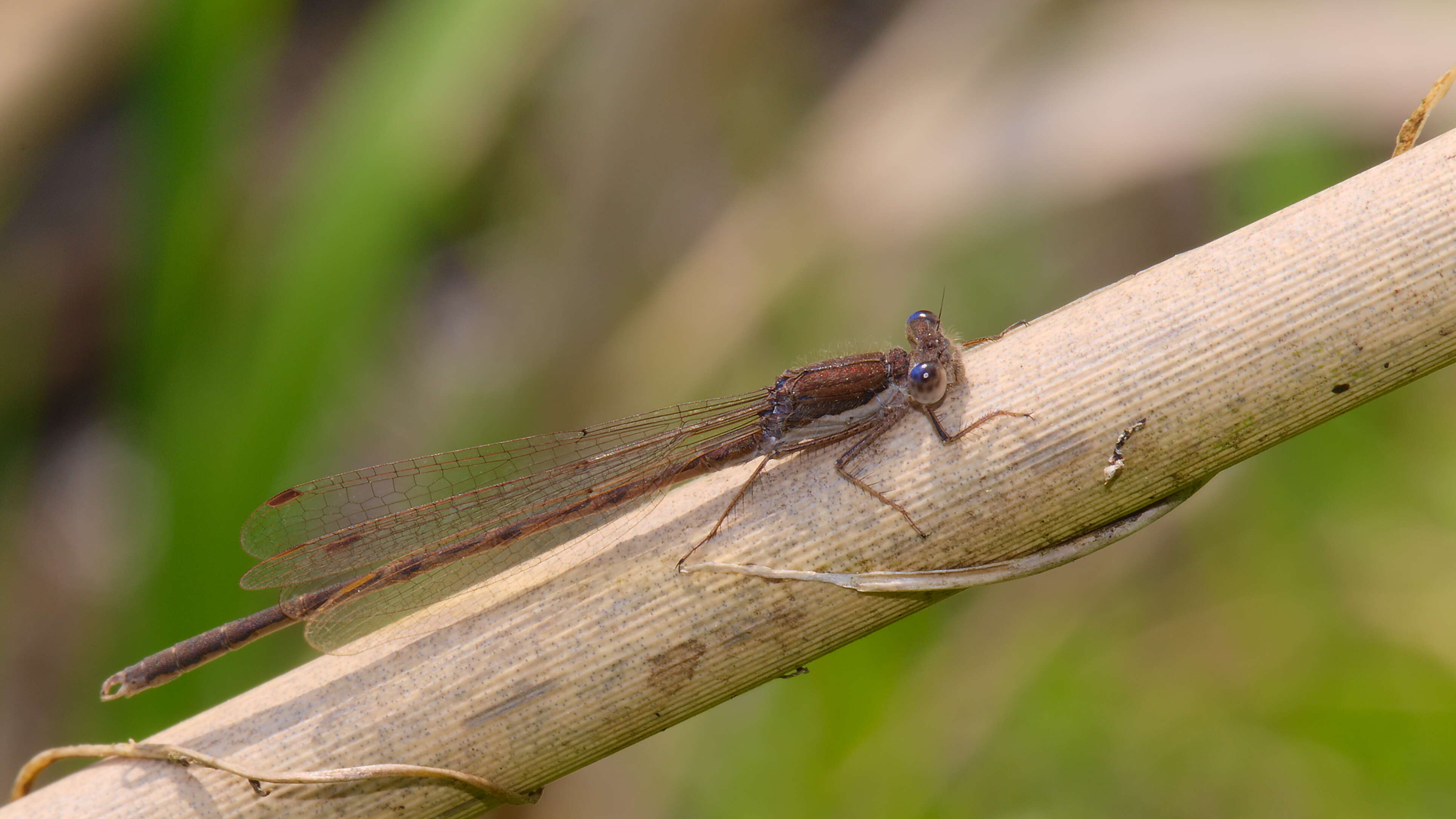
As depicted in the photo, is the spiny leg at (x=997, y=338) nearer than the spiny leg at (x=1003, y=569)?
No

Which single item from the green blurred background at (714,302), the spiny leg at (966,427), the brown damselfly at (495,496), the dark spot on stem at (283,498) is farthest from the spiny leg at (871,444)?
the dark spot on stem at (283,498)

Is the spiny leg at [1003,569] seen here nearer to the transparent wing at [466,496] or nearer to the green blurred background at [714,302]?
the transparent wing at [466,496]

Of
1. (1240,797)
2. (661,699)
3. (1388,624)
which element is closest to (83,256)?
(661,699)

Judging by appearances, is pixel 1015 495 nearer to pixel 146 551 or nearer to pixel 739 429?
pixel 739 429

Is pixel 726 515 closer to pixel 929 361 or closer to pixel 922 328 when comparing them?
pixel 929 361

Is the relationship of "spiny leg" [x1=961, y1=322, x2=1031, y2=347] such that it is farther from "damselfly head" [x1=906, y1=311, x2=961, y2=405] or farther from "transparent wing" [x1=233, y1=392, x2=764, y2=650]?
"transparent wing" [x1=233, y1=392, x2=764, y2=650]

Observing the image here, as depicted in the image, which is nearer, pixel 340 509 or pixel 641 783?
pixel 340 509
